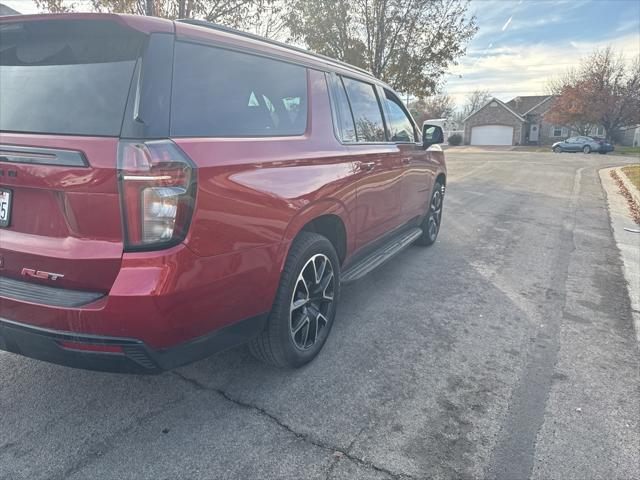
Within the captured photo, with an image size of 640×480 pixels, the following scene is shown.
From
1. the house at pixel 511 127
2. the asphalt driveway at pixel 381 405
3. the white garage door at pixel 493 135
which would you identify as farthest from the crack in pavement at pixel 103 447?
the white garage door at pixel 493 135

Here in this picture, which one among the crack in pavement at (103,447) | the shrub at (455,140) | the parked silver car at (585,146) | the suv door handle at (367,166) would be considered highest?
the shrub at (455,140)

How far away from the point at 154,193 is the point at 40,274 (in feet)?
2.36

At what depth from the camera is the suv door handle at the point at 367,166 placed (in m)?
3.50

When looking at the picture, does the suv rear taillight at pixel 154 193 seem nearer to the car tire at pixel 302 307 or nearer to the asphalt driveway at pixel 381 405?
the car tire at pixel 302 307

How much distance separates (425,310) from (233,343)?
7.10ft

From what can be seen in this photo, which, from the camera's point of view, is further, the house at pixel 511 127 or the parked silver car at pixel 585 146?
the house at pixel 511 127

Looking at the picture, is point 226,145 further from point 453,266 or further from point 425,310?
point 453,266

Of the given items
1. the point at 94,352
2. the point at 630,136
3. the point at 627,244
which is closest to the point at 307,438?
the point at 94,352

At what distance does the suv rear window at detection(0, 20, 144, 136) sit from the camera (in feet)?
6.49

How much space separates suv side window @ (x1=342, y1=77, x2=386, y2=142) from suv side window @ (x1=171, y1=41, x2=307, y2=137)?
760 mm

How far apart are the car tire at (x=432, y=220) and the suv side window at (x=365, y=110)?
6.15 ft

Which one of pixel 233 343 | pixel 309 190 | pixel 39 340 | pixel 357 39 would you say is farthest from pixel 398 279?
pixel 357 39

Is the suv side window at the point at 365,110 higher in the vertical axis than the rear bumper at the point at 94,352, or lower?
higher

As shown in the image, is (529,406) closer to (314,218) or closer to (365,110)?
(314,218)
